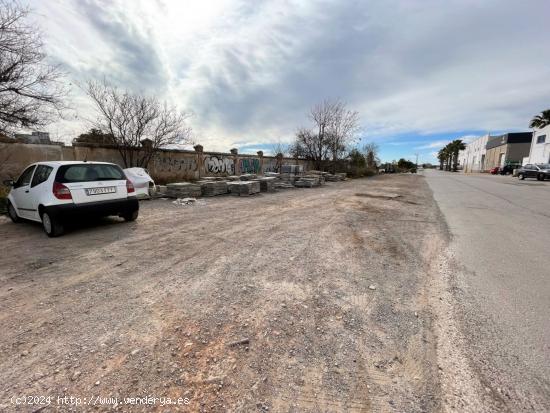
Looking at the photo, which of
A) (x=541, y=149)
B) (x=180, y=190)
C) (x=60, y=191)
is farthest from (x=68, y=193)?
(x=541, y=149)

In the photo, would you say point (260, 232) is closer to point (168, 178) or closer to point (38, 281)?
point (38, 281)

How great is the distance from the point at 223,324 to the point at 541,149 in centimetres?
6077

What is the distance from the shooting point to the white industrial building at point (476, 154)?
75.0 metres

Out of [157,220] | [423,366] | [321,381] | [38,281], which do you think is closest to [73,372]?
[321,381]

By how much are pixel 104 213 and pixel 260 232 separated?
363 cm

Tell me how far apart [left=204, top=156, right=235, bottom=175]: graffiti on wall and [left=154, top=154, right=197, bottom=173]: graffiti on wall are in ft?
3.81

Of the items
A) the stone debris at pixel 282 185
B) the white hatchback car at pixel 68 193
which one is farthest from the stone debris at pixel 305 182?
the white hatchback car at pixel 68 193

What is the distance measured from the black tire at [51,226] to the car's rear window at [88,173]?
83 cm

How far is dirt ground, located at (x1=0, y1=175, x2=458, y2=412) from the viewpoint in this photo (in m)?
1.89

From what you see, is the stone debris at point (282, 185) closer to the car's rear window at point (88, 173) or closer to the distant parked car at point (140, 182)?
the distant parked car at point (140, 182)

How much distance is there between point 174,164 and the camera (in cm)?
1730

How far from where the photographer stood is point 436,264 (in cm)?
441

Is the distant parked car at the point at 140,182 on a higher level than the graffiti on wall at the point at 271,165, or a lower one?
lower

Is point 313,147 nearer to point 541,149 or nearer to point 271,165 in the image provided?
point 271,165
